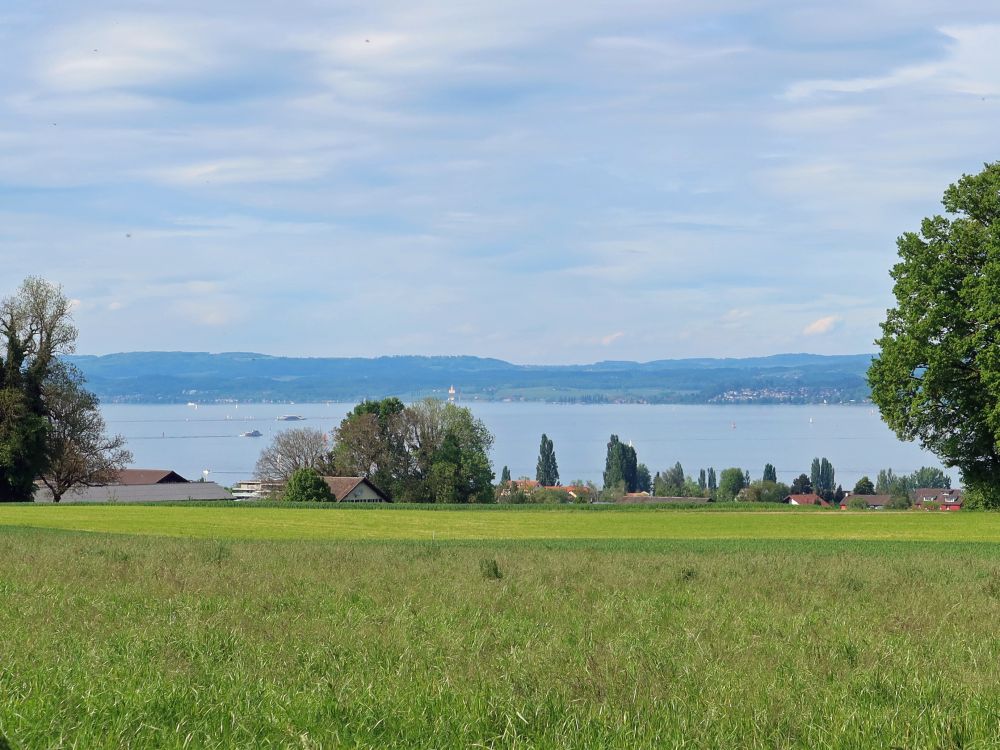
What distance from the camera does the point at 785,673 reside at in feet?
26.0

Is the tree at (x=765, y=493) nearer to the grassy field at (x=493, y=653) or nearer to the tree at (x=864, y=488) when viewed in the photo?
the tree at (x=864, y=488)

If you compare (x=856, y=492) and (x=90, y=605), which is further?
(x=856, y=492)

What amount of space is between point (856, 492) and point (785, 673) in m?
167

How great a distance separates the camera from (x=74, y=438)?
68.3 metres

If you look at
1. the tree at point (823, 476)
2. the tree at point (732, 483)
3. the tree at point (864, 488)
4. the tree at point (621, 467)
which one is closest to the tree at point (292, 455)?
the tree at point (621, 467)

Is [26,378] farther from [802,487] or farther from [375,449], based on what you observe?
[802,487]

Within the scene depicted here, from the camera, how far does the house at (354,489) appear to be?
81.5 meters

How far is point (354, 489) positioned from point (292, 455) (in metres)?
18.6

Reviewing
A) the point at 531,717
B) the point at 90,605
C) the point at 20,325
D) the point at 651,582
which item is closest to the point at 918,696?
the point at 531,717

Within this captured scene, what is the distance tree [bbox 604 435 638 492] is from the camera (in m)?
175

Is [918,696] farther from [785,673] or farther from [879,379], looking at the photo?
[879,379]

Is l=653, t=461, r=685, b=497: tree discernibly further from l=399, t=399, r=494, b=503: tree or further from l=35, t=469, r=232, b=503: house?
l=35, t=469, r=232, b=503: house

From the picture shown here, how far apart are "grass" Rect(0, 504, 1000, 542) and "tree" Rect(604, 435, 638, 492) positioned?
129 meters

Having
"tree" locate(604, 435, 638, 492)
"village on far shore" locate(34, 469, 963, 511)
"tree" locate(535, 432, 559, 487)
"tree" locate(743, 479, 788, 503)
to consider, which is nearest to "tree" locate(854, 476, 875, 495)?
"tree" locate(743, 479, 788, 503)
